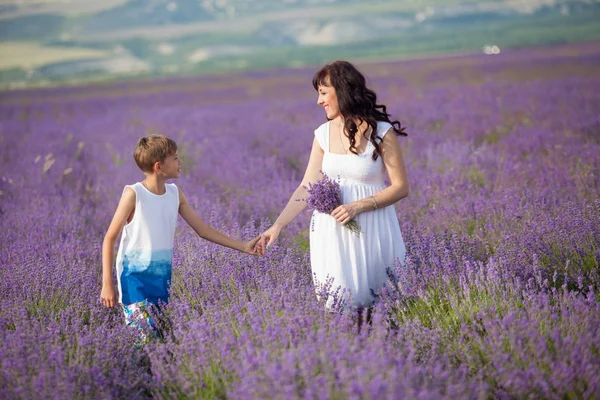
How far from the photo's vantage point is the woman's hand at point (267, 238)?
3.17m

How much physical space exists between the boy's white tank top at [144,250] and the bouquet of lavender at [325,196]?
2.06 feet

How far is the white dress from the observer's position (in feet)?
9.84

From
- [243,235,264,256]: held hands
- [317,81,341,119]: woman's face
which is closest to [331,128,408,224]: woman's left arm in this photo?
[317,81,341,119]: woman's face

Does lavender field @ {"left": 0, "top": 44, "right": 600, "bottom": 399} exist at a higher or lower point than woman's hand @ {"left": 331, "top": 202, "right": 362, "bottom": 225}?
lower

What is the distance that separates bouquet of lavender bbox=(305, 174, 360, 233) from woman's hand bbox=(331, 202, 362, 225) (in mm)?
37

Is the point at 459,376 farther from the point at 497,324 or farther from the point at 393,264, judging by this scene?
the point at 393,264

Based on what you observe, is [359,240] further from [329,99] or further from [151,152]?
[151,152]

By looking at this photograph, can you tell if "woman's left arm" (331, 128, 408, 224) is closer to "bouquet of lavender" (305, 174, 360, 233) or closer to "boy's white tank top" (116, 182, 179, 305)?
"bouquet of lavender" (305, 174, 360, 233)

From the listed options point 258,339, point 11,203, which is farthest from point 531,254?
point 11,203

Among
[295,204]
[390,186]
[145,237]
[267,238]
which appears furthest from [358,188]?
[145,237]

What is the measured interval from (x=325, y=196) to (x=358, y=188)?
20 cm

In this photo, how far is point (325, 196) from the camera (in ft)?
9.51

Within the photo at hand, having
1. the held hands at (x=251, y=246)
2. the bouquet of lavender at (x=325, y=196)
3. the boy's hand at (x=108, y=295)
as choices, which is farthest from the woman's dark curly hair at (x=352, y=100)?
the boy's hand at (x=108, y=295)

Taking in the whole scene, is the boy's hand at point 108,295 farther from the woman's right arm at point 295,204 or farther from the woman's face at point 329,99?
the woman's face at point 329,99
